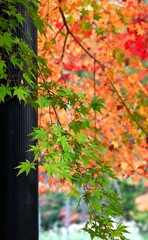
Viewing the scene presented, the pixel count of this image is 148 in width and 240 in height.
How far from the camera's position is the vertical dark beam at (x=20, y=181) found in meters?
3.01

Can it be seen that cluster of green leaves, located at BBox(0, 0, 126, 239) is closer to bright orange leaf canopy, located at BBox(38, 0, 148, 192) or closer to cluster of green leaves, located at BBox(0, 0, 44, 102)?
cluster of green leaves, located at BBox(0, 0, 44, 102)

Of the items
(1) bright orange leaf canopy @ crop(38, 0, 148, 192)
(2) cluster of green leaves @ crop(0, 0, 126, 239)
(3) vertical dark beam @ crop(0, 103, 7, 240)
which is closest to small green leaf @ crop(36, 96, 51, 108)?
(2) cluster of green leaves @ crop(0, 0, 126, 239)

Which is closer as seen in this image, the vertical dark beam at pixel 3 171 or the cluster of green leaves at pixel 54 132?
the cluster of green leaves at pixel 54 132

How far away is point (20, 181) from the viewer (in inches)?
118

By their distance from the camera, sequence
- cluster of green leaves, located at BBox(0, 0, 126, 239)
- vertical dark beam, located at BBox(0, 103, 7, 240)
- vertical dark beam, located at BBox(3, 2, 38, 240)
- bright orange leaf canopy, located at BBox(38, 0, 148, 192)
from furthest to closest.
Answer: bright orange leaf canopy, located at BBox(38, 0, 148, 192) < vertical dark beam, located at BBox(0, 103, 7, 240) < vertical dark beam, located at BBox(3, 2, 38, 240) < cluster of green leaves, located at BBox(0, 0, 126, 239)

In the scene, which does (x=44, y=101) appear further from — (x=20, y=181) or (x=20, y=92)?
(x=20, y=181)

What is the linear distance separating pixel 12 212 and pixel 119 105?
3719 millimetres

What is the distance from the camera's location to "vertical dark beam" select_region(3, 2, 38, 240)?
3.01 meters

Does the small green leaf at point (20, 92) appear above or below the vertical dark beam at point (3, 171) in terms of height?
above

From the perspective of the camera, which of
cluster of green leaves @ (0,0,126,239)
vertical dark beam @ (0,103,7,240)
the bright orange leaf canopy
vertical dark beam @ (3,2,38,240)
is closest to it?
cluster of green leaves @ (0,0,126,239)

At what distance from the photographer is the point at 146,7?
6.49 m

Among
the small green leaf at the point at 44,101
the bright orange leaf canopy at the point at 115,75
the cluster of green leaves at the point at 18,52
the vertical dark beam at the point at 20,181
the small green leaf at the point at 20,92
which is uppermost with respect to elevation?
the bright orange leaf canopy at the point at 115,75

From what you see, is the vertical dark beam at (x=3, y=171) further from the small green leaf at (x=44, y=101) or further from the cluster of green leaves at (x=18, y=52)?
the small green leaf at (x=44, y=101)

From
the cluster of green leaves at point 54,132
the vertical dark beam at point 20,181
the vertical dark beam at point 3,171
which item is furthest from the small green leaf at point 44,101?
the vertical dark beam at point 3,171
